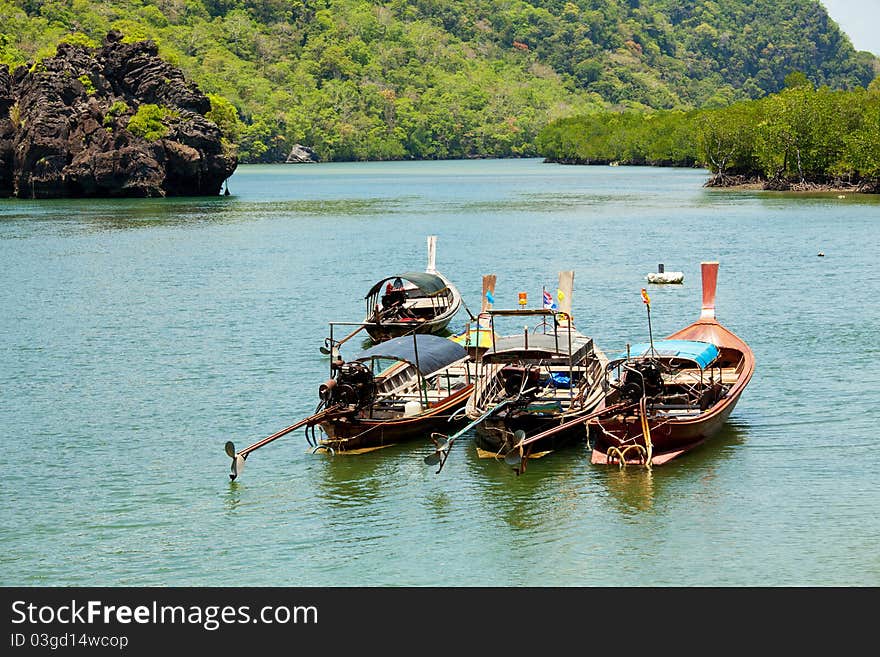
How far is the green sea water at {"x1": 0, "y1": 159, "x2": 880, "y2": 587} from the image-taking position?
25578 millimetres

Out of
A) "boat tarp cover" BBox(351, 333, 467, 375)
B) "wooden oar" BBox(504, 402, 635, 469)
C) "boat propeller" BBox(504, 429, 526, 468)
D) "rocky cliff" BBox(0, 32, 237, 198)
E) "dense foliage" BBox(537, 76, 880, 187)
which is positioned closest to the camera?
"boat propeller" BBox(504, 429, 526, 468)

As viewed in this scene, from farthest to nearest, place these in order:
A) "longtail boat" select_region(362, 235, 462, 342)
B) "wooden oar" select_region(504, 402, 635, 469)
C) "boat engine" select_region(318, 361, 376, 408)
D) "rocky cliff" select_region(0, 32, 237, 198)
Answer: "rocky cliff" select_region(0, 32, 237, 198)
"longtail boat" select_region(362, 235, 462, 342)
"boat engine" select_region(318, 361, 376, 408)
"wooden oar" select_region(504, 402, 635, 469)

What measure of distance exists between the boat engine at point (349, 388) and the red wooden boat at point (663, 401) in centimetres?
580

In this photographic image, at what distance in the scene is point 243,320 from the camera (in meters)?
53.7

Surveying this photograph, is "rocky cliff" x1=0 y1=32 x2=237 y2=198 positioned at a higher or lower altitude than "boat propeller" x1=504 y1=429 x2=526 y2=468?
higher

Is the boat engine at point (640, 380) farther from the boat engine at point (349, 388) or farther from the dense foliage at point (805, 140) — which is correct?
the dense foliage at point (805, 140)

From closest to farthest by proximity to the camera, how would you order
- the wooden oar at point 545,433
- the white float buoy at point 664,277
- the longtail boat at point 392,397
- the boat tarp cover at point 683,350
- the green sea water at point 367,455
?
the green sea water at point 367,455 → the wooden oar at point 545,433 → the longtail boat at point 392,397 → the boat tarp cover at point 683,350 → the white float buoy at point 664,277

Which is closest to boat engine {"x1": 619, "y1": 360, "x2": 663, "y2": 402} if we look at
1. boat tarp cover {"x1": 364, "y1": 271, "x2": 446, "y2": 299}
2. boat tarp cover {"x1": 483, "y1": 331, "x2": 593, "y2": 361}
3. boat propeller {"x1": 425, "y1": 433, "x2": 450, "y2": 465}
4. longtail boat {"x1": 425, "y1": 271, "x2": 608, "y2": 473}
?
longtail boat {"x1": 425, "y1": 271, "x2": 608, "y2": 473}

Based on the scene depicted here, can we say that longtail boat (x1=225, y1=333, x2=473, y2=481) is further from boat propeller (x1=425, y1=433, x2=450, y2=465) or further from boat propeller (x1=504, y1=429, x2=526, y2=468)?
boat propeller (x1=504, y1=429, x2=526, y2=468)

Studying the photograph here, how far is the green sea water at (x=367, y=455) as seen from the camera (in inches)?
1007

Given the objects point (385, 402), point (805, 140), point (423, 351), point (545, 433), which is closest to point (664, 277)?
point (423, 351)

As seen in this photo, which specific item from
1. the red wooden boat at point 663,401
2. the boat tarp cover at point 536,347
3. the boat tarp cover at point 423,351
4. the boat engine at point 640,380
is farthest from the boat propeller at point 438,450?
the boat engine at point 640,380

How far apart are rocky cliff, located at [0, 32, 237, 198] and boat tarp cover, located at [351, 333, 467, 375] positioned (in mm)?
103544
